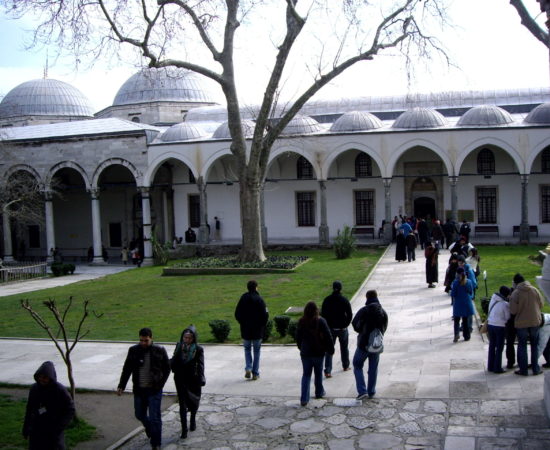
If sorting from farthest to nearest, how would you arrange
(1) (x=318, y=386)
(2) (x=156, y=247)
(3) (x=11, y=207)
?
(3) (x=11, y=207) < (2) (x=156, y=247) < (1) (x=318, y=386)

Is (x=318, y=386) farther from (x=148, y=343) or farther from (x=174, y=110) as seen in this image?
(x=174, y=110)

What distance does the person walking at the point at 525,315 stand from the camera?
867 centimetres

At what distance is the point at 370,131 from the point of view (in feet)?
94.4

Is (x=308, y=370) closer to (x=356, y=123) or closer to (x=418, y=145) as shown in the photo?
(x=418, y=145)

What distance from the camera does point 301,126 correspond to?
30.1 meters

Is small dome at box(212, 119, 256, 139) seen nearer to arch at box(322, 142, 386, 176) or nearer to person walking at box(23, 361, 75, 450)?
arch at box(322, 142, 386, 176)

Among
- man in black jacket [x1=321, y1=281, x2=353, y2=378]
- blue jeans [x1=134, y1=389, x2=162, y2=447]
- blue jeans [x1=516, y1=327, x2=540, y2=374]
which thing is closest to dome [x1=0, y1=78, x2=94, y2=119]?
man in black jacket [x1=321, y1=281, x2=353, y2=378]

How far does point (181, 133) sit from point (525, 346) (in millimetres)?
24543

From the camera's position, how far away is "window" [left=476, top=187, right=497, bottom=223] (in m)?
29.6

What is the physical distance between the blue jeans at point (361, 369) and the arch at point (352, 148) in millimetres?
20653

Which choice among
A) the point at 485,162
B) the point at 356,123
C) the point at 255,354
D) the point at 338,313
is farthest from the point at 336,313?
the point at 485,162

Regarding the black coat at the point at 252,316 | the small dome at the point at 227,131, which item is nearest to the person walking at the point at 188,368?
the black coat at the point at 252,316

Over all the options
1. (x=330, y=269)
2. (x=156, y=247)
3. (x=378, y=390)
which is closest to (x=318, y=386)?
(x=378, y=390)

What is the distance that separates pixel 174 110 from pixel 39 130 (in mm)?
8566
